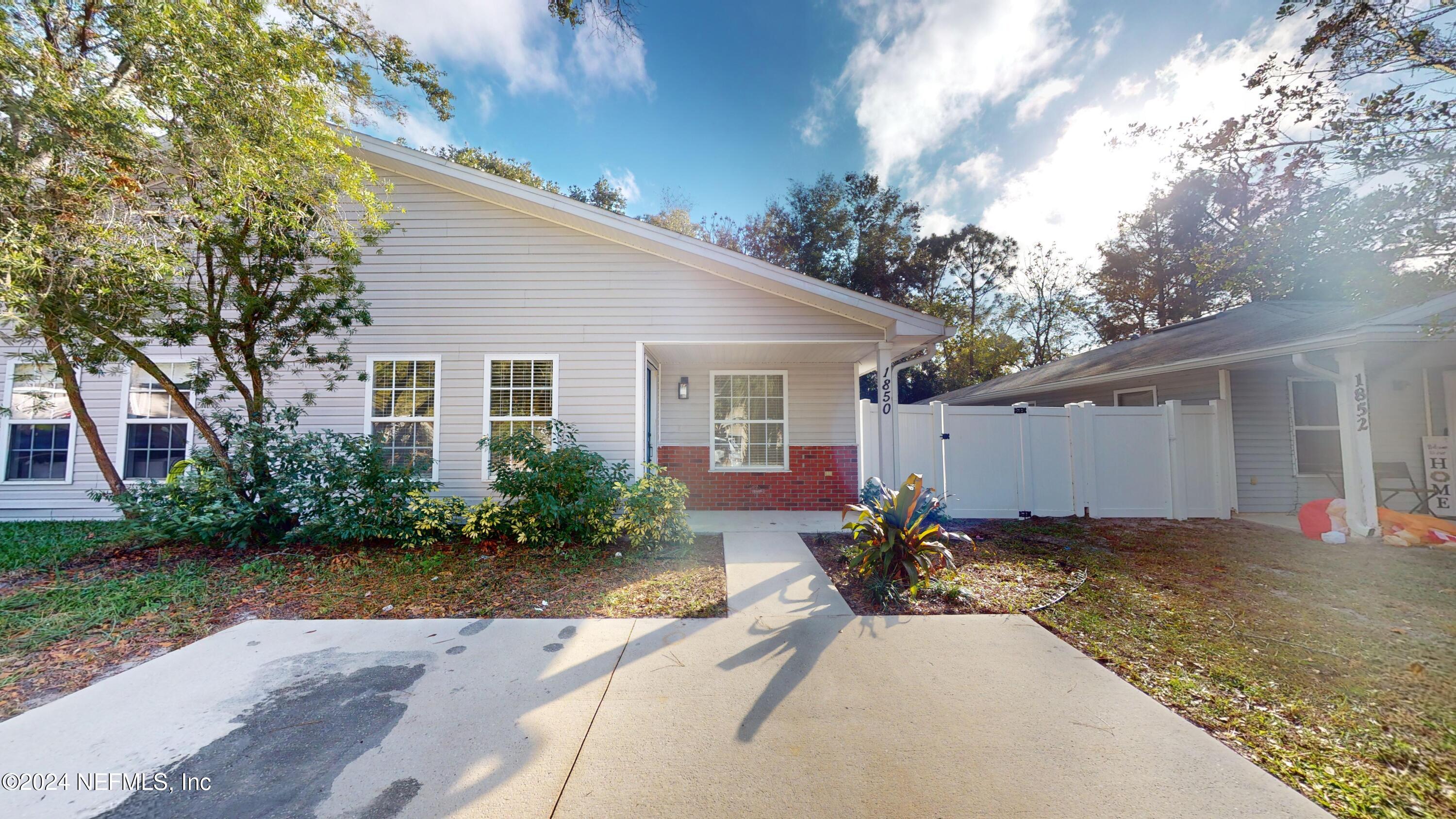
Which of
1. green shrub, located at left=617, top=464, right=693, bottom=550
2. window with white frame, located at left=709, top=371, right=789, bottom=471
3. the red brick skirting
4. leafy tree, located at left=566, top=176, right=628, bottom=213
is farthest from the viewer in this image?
leafy tree, located at left=566, top=176, right=628, bottom=213

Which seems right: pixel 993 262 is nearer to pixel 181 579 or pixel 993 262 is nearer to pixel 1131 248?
pixel 1131 248

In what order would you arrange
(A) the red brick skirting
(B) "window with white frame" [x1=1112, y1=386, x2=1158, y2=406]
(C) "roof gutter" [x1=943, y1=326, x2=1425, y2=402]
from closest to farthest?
(C) "roof gutter" [x1=943, y1=326, x2=1425, y2=402] → (A) the red brick skirting → (B) "window with white frame" [x1=1112, y1=386, x2=1158, y2=406]

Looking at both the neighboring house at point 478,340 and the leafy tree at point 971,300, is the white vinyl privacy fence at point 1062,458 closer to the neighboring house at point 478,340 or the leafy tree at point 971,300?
the neighboring house at point 478,340

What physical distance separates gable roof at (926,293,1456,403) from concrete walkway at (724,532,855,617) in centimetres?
634

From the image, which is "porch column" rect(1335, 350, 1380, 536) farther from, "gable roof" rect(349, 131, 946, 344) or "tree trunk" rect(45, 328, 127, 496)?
"tree trunk" rect(45, 328, 127, 496)

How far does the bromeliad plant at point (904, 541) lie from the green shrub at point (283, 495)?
4.47 m

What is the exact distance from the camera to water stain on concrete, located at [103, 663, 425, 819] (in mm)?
1852

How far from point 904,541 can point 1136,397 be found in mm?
8172

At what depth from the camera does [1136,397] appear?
934 cm

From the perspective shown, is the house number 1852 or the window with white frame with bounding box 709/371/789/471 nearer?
the house number 1852

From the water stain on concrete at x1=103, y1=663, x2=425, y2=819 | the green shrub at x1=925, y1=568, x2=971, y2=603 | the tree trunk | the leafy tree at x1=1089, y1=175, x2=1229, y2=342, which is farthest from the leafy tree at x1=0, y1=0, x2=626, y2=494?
the leafy tree at x1=1089, y1=175, x2=1229, y2=342

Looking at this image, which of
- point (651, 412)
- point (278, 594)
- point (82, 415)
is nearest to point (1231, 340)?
point (651, 412)

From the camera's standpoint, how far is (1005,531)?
641cm

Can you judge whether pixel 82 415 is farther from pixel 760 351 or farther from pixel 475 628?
pixel 760 351
